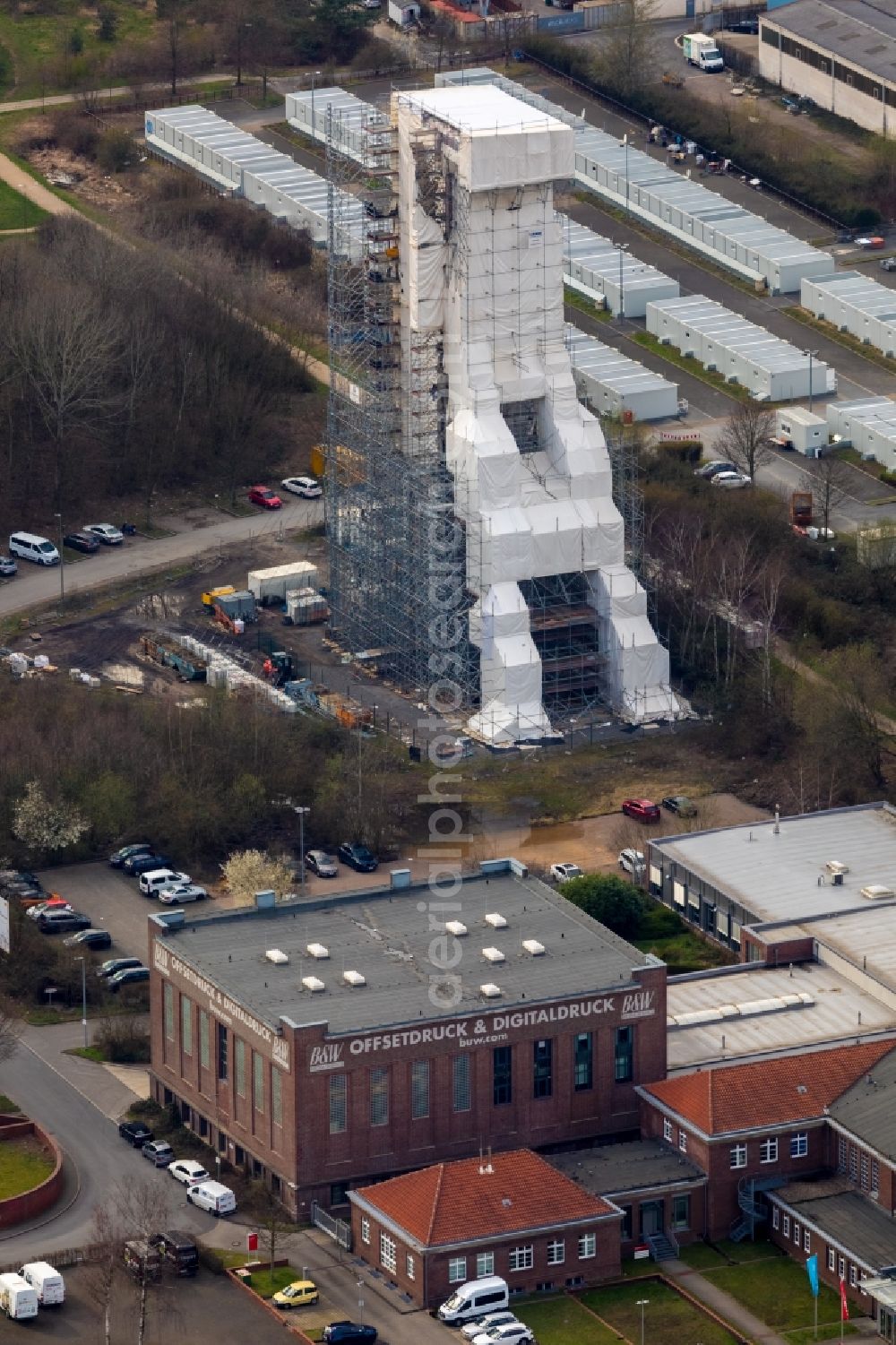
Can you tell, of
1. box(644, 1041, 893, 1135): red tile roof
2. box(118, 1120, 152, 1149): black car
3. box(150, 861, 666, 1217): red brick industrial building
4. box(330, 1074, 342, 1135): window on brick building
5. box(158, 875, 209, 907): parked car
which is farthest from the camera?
box(158, 875, 209, 907): parked car

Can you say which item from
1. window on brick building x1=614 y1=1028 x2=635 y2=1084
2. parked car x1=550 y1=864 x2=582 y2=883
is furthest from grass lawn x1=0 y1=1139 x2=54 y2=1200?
parked car x1=550 y1=864 x2=582 y2=883

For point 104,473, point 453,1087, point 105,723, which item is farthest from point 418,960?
point 104,473

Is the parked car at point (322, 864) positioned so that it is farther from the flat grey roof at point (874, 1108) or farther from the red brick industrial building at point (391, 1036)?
the flat grey roof at point (874, 1108)

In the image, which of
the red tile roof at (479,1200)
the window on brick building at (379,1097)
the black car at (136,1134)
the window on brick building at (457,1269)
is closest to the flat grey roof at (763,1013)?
the red tile roof at (479,1200)

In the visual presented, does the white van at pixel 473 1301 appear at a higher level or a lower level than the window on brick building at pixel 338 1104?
lower

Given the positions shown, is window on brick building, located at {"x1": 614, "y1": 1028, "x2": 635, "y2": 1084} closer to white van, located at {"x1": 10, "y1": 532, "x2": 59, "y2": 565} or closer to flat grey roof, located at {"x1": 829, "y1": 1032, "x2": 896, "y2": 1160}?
flat grey roof, located at {"x1": 829, "y1": 1032, "x2": 896, "y2": 1160}

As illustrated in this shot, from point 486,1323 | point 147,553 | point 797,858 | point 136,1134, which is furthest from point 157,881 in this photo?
point 147,553

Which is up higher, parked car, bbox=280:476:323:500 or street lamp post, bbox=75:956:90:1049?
street lamp post, bbox=75:956:90:1049
